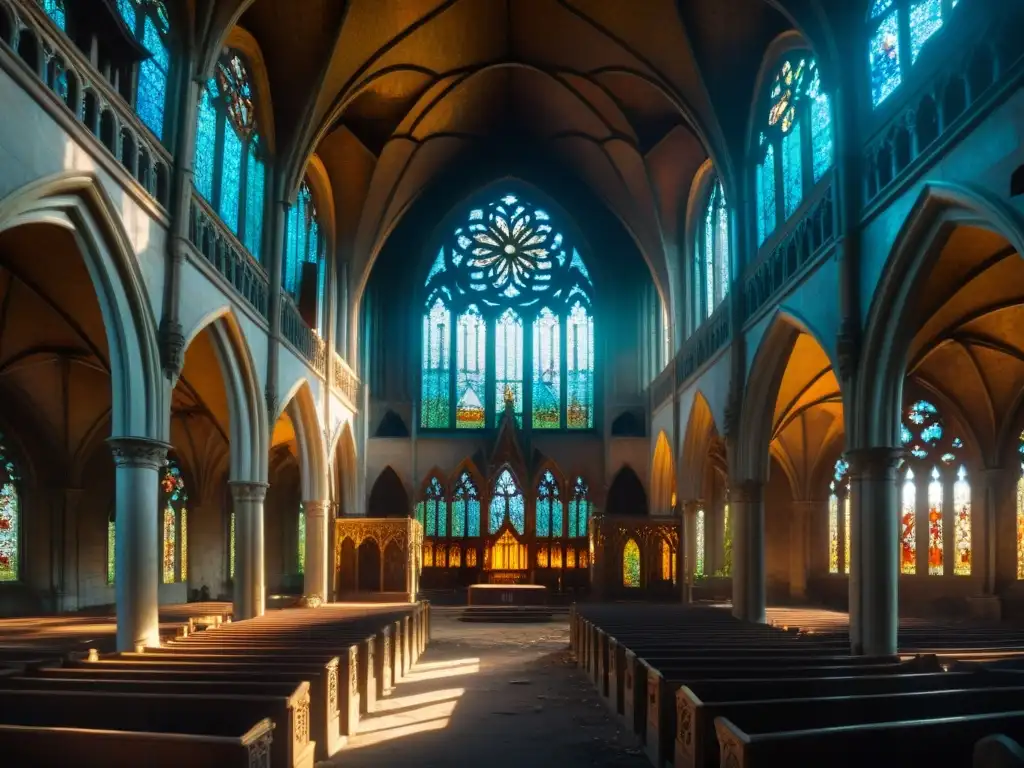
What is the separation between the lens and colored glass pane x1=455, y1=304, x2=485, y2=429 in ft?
113

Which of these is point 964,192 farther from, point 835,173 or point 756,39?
point 756,39

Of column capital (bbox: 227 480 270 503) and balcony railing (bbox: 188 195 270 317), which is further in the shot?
column capital (bbox: 227 480 270 503)

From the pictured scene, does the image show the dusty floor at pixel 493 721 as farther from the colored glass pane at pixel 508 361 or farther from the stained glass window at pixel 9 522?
the colored glass pane at pixel 508 361

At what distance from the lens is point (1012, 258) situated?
48.2 ft

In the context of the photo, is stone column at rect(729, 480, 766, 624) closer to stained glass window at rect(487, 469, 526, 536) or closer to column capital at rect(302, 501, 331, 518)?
column capital at rect(302, 501, 331, 518)

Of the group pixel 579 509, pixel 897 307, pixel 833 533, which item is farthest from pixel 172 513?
pixel 897 307

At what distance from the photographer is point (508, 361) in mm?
34844

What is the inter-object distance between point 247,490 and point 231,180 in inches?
241

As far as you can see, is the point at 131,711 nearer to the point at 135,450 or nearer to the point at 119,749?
the point at 119,749

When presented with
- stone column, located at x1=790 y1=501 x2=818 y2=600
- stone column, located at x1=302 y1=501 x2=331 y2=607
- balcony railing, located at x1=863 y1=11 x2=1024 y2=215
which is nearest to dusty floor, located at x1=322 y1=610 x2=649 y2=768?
balcony railing, located at x1=863 y1=11 x2=1024 y2=215

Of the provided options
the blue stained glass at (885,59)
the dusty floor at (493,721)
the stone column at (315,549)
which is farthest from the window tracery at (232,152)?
the blue stained glass at (885,59)

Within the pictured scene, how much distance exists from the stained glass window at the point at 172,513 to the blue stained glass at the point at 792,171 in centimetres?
2028

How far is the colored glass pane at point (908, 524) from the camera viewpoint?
2575 centimetres

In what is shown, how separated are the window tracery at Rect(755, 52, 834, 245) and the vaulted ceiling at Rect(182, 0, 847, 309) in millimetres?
807
